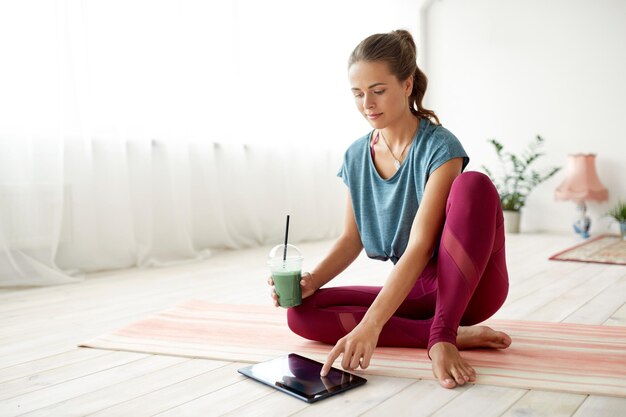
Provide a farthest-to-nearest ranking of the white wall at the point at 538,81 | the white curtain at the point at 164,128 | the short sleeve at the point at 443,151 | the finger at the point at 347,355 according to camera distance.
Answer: the white wall at the point at 538,81 → the white curtain at the point at 164,128 → the short sleeve at the point at 443,151 → the finger at the point at 347,355

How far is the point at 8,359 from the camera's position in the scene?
1.73 meters

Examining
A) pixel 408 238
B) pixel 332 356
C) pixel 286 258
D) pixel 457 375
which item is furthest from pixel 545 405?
pixel 286 258

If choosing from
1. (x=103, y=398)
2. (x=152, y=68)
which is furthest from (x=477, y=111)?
(x=103, y=398)

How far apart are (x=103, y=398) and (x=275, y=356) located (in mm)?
447

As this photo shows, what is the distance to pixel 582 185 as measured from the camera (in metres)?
4.81

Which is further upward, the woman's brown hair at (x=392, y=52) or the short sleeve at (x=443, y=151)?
the woman's brown hair at (x=392, y=52)

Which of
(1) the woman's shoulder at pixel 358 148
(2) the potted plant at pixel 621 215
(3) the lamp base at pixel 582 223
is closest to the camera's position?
(1) the woman's shoulder at pixel 358 148

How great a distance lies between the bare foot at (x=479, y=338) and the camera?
5.35 ft

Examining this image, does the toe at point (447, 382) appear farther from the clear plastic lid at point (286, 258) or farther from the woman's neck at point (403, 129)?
the woman's neck at point (403, 129)

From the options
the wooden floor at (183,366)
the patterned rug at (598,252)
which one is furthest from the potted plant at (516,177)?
the wooden floor at (183,366)

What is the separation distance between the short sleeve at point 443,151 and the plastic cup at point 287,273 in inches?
15.8

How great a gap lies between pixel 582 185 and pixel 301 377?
13.2 ft

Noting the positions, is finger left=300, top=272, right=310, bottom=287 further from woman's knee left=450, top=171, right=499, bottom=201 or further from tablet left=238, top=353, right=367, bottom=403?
woman's knee left=450, top=171, right=499, bottom=201

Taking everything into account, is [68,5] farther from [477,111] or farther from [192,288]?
[477,111]
